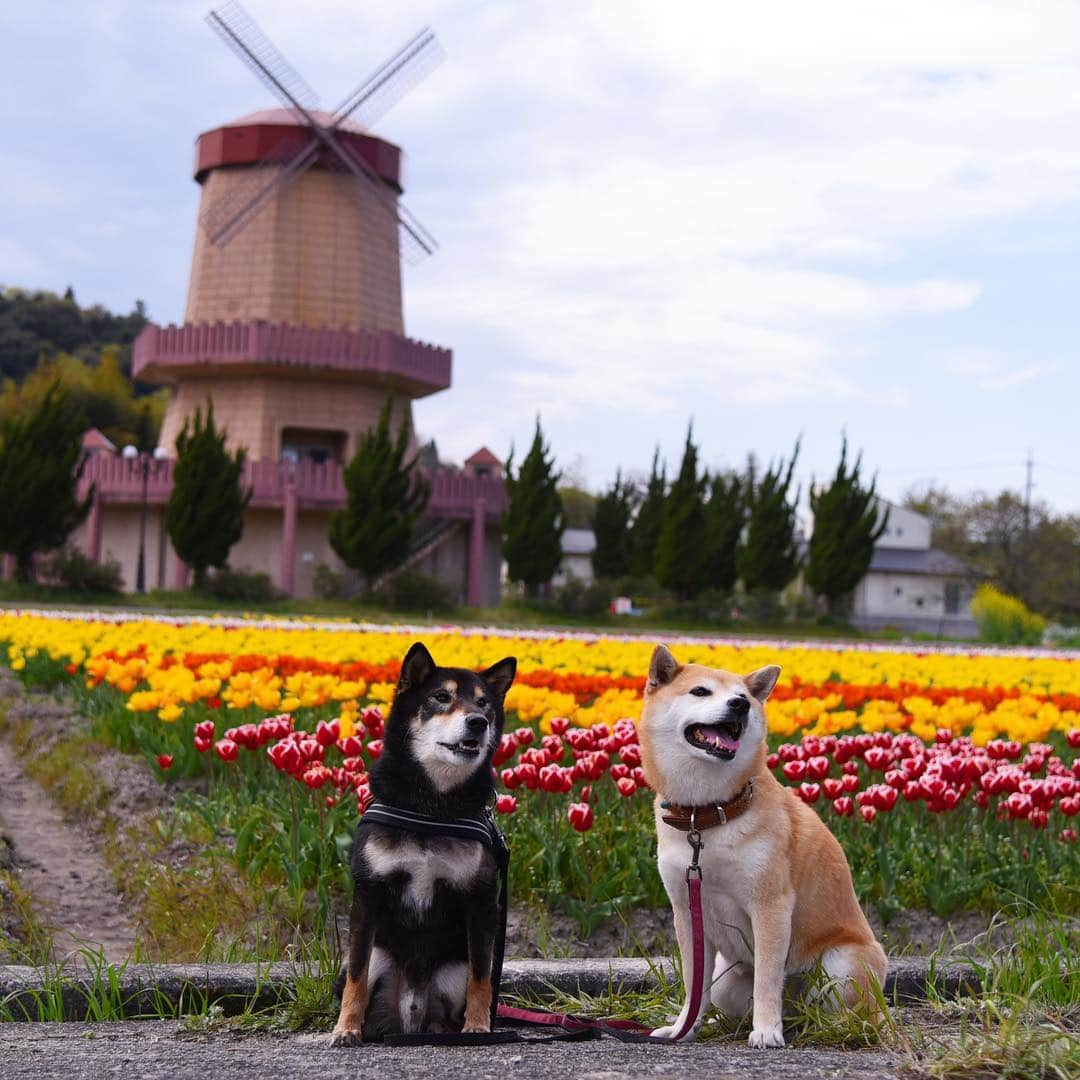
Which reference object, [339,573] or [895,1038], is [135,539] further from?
[895,1038]

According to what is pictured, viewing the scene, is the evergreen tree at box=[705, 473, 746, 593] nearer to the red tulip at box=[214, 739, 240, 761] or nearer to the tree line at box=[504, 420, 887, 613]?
the tree line at box=[504, 420, 887, 613]

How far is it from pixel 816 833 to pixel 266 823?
3.44 m

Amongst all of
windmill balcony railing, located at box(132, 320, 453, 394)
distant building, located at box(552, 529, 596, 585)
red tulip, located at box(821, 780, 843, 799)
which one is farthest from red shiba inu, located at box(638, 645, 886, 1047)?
distant building, located at box(552, 529, 596, 585)

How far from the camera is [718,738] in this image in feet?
13.7

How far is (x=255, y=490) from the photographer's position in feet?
132

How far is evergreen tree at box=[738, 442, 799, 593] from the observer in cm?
4469

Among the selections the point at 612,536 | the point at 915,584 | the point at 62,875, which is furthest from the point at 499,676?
the point at 915,584

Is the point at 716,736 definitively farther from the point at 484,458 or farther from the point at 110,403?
the point at 110,403

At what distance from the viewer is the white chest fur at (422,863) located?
13.5ft

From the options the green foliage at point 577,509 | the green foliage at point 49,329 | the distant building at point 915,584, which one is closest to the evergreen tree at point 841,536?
the distant building at point 915,584

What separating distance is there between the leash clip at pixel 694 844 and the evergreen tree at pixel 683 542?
127 feet

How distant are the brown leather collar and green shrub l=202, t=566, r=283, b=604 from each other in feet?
108

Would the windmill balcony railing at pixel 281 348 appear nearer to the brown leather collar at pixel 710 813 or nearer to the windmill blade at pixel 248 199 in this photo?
the windmill blade at pixel 248 199

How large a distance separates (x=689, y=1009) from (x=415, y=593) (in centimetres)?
3302
